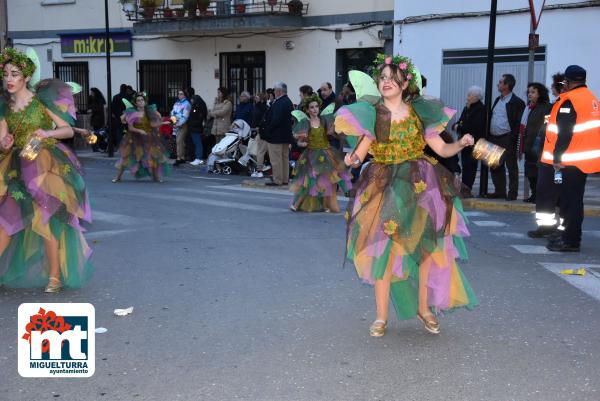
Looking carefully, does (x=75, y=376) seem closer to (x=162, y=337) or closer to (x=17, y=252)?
(x=162, y=337)

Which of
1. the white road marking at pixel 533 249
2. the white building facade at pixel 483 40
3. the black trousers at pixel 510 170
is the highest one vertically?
the white building facade at pixel 483 40

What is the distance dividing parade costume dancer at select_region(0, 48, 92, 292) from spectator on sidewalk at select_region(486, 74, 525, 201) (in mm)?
7547

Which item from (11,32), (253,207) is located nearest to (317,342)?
(253,207)

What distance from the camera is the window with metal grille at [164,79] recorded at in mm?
24672

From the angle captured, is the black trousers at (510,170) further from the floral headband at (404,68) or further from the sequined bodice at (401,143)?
the sequined bodice at (401,143)

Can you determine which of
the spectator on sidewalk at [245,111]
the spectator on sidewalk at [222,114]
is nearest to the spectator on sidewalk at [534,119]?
the spectator on sidewalk at [245,111]

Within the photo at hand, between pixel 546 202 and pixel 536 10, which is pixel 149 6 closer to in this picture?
pixel 536 10

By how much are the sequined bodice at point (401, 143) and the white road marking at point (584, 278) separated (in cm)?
222

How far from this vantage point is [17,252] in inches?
252

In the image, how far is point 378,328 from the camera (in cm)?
528

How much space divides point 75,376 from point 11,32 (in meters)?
26.8

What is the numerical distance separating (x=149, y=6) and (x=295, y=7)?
515 cm

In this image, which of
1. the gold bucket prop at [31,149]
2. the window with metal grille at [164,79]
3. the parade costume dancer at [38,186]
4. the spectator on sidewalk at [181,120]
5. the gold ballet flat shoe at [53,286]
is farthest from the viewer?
the window with metal grille at [164,79]

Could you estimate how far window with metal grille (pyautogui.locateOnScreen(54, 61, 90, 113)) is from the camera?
27000 mm
